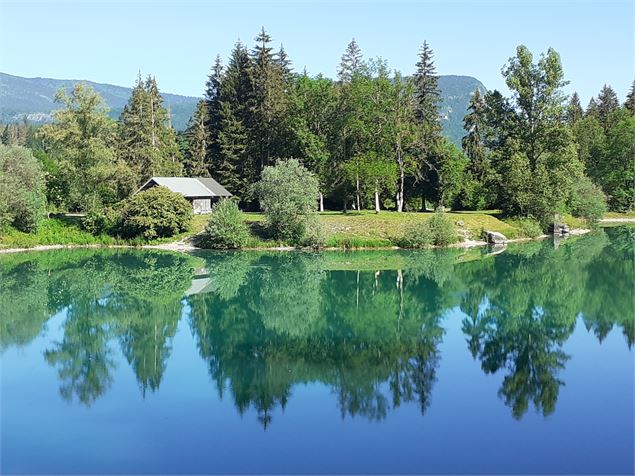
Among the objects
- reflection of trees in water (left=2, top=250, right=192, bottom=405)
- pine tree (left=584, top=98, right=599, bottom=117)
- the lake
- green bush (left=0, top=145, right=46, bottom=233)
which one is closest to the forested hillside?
green bush (left=0, top=145, right=46, bottom=233)

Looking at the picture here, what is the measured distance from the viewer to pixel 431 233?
50438mm

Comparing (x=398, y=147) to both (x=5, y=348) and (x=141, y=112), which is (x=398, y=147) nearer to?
(x=141, y=112)

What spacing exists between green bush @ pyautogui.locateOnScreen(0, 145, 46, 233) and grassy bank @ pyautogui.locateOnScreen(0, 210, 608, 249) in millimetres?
1182

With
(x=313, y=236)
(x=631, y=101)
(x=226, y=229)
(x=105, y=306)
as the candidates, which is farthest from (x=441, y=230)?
(x=631, y=101)

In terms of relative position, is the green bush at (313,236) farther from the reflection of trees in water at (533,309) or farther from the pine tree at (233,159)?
the pine tree at (233,159)

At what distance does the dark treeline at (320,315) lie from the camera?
747 inches

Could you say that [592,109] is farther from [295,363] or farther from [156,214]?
[295,363]

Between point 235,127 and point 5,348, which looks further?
point 235,127

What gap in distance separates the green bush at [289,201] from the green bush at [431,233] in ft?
24.1

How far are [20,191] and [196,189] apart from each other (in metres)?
14.6

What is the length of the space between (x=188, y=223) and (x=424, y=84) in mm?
28034

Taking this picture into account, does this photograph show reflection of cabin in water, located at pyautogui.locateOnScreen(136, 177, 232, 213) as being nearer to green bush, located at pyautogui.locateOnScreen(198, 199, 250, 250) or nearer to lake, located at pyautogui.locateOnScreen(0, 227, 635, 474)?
green bush, located at pyautogui.locateOnScreen(198, 199, 250, 250)

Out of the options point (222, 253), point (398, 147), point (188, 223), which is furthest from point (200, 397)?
point (398, 147)

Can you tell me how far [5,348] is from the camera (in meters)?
22.8
